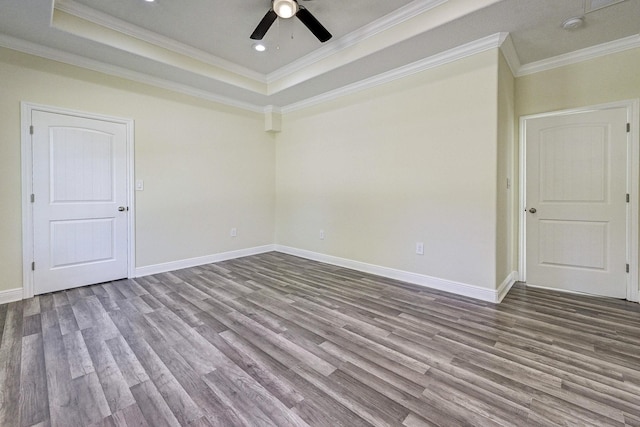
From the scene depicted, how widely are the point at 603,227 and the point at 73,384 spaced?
472 cm

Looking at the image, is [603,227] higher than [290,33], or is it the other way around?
[290,33]

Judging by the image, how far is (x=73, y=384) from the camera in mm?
1618

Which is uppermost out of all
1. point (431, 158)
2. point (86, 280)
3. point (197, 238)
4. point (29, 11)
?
point (29, 11)

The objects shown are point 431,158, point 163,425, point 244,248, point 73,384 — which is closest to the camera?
point 163,425

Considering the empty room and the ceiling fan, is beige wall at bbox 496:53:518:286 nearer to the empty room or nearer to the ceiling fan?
the empty room

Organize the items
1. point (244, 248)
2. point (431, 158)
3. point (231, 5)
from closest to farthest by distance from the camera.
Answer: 1. point (231, 5)
2. point (431, 158)
3. point (244, 248)

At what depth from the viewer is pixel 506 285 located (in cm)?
317

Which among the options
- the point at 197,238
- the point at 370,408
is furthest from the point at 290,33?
the point at 370,408

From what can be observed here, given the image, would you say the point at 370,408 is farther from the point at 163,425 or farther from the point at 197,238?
the point at 197,238

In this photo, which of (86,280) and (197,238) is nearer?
(86,280)

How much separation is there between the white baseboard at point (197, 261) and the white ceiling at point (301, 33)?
246 cm

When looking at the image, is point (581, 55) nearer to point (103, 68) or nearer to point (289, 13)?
point (289, 13)

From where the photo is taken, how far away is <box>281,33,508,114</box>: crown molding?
2744mm

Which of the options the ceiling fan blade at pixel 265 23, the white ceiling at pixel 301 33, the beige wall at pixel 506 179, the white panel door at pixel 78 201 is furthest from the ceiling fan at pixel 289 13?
the white panel door at pixel 78 201
